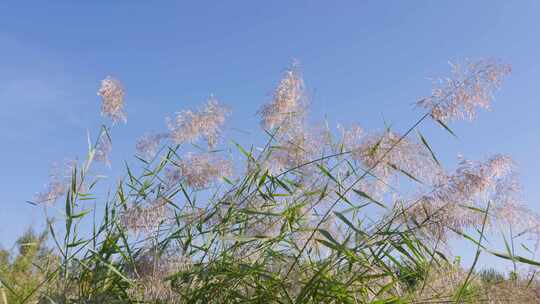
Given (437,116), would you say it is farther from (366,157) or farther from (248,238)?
(248,238)

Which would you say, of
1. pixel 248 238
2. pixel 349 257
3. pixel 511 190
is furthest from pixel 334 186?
A: pixel 511 190

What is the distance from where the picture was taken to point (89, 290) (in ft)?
8.95

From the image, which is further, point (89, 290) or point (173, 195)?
point (173, 195)

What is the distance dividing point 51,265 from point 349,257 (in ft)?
5.67

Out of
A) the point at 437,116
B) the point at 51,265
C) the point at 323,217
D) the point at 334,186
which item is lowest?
the point at 51,265

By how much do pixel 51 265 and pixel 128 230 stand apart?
0.74 metres

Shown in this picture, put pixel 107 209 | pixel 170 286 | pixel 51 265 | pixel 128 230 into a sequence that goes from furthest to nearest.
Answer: pixel 51 265 → pixel 107 209 → pixel 128 230 → pixel 170 286

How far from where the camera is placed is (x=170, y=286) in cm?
238

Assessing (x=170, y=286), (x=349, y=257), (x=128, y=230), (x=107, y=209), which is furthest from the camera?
(x=107, y=209)

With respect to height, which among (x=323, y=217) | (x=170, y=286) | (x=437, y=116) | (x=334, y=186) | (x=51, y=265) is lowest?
(x=170, y=286)

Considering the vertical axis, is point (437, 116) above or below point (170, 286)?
above

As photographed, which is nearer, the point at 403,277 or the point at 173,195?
the point at 403,277

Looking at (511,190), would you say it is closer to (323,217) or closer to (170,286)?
(323,217)

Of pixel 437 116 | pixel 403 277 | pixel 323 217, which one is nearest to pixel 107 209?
pixel 323 217
